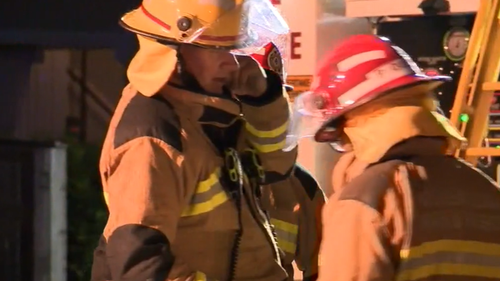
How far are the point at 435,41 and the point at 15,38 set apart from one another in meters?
1.74

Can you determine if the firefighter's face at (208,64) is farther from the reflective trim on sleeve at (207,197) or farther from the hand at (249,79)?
the reflective trim on sleeve at (207,197)

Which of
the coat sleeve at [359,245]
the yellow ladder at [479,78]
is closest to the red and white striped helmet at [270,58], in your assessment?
the coat sleeve at [359,245]

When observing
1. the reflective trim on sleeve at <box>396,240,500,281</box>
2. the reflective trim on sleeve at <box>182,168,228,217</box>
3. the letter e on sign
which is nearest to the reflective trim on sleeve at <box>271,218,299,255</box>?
the reflective trim on sleeve at <box>182,168,228,217</box>

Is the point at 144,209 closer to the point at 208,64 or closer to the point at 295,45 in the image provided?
the point at 208,64

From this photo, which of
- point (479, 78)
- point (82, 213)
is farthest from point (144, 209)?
point (82, 213)

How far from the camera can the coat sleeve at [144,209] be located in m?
1.70

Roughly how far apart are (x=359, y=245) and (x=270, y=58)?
771 mm

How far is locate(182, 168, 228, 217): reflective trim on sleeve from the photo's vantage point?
184 centimetres

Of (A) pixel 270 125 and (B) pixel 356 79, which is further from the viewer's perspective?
(A) pixel 270 125

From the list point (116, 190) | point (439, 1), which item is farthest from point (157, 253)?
point (439, 1)

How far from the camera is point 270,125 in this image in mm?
2037

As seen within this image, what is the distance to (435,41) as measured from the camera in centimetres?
305

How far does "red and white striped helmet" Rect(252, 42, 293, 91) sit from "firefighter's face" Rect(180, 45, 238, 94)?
6.3 inches

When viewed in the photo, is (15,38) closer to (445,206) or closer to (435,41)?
(435,41)
